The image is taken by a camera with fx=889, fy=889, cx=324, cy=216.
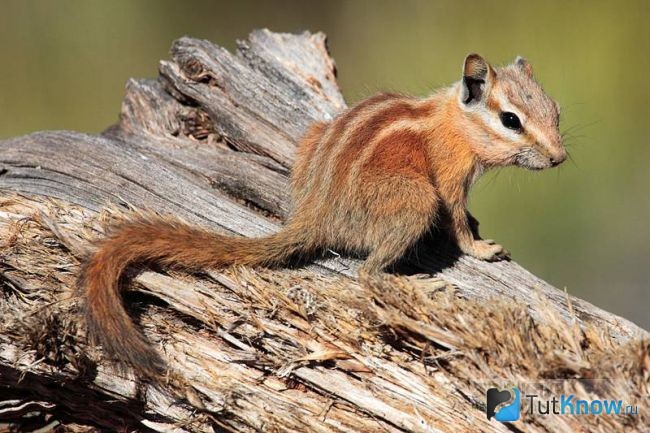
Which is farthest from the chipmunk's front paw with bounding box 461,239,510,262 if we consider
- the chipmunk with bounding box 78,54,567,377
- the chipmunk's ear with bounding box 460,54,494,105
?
the chipmunk's ear with bounding box 460,54,494,105

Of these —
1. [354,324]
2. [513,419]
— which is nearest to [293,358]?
[354,324]

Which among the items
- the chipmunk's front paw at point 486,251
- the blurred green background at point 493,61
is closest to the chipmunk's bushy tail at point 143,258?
the chipmunk's front paw at point 486,251

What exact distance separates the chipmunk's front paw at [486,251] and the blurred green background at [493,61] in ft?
10.7

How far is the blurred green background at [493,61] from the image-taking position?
9.41 m

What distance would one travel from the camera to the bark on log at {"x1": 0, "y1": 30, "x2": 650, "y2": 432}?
436 centimetres

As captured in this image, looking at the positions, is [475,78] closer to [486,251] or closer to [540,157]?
[540,157]

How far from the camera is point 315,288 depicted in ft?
16.4

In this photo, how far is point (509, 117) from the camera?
5746 mm

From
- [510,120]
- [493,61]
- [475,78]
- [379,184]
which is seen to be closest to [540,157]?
[510,120]

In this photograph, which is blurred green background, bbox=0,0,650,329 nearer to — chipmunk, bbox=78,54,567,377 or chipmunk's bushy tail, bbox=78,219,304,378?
chipmunk, bbox=78,54,567,377

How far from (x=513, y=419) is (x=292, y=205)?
7.07 ft

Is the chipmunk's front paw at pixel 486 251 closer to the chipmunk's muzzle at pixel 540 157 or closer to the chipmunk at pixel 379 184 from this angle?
the chipmunk at pixel 379 184

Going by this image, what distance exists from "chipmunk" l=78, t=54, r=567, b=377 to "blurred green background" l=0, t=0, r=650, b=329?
3080mm

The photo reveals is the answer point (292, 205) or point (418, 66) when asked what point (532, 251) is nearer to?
point (418, 66)
